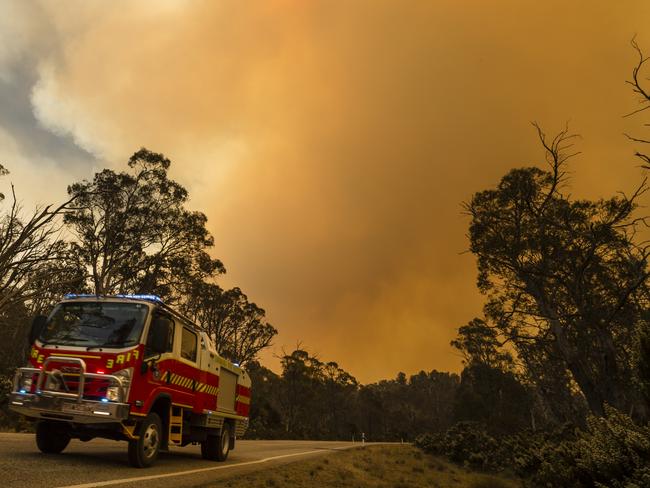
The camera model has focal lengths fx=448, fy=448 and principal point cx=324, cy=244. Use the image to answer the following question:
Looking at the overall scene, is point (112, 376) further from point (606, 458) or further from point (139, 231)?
point (139, 231)

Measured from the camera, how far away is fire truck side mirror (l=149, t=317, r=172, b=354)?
7.35m

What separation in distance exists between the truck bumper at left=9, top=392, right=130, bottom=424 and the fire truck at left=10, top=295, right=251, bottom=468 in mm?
13

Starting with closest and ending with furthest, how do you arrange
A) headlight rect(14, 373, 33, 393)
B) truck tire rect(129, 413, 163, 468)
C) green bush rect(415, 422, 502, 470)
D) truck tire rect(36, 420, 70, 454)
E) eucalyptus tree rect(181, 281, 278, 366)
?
headlight rect(14, 373, 33, 393) → truck tire rect(129, 413, 163, 468) → truck tire rect(36, 420, 70, 454) → green bush rect(415, 422, 502, 470) → eucalyptus tree rect(181, 281, 278, 366)

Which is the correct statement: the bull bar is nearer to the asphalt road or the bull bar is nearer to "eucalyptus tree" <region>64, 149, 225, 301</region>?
the asphalt road

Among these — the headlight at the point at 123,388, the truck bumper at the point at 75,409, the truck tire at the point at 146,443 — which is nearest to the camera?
the truck bumper at the point at 75,409

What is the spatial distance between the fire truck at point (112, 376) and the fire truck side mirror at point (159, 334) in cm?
2

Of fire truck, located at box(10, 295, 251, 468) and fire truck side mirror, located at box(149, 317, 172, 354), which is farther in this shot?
fire truck side mirror, located at box(149, 317, 172, 354)

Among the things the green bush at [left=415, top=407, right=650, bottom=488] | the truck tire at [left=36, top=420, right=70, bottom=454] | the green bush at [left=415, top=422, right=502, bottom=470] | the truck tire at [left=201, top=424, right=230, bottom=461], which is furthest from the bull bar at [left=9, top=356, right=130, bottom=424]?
the green bush at [left=415, top=422, right=502, bottom=470]

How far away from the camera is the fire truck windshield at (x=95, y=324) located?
7.09 metres

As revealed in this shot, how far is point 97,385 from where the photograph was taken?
21.7 ft

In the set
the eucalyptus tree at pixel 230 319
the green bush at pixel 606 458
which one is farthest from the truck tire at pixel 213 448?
the eucalyptus tree at pixel 230 319

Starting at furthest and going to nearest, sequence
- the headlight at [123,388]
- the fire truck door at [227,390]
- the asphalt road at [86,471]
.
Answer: the fire truck door at [227,390] → the headlight at [123,388] → the asphalt road at [86,471]

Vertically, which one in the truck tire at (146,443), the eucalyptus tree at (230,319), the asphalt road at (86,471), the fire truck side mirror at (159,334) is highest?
the eucalyptus tree at (230,319)

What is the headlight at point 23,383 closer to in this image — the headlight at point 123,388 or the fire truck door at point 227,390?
the headlight at point 123,388
